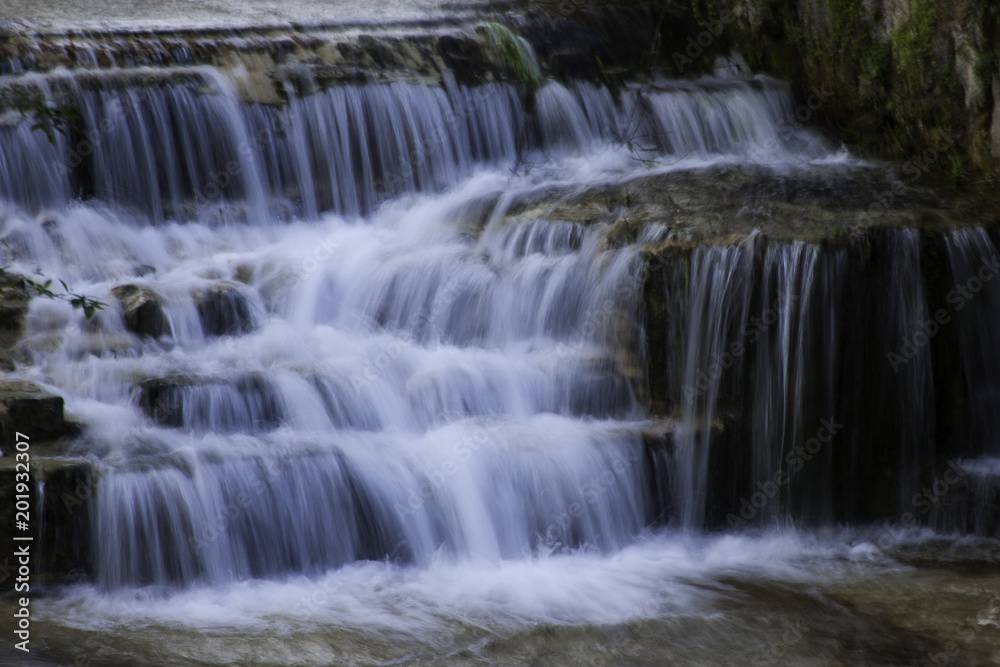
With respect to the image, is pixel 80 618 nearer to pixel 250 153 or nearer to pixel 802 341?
pixel 802 341

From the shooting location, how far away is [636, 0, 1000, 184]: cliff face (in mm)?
6461

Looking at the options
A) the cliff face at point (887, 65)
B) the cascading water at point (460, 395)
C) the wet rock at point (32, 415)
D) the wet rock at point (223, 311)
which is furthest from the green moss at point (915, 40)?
the wet rock at point (32, 415)

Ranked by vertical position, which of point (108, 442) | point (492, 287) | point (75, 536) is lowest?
point (75, 536)

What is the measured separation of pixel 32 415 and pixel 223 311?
181cm

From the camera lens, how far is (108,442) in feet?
15.9

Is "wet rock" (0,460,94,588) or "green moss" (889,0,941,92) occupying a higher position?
"green moss" (889,0,941,92)

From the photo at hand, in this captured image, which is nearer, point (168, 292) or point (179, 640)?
point (179, 640)

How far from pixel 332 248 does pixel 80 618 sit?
389 centimetres

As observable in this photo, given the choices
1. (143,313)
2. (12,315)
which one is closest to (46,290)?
(143,313)

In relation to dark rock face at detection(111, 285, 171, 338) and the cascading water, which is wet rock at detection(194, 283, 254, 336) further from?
dark rock face at detection(111, 285, 171, 338)

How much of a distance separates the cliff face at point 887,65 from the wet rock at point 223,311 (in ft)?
15.4

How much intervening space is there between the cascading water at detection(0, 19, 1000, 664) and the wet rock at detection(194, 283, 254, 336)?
2cm

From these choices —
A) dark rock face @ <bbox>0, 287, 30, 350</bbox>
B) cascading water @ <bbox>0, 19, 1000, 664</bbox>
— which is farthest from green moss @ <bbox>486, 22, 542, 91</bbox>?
dark rock face @ <bbox>0, 287, 30, 350</bbox>

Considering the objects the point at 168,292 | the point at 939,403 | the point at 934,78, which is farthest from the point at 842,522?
the point at 168,292
